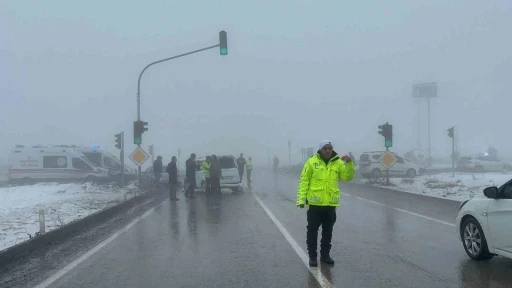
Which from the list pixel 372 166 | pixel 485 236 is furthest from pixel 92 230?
pixel 372 166

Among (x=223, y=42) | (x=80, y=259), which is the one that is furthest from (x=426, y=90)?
Result: (x=80, y=259)

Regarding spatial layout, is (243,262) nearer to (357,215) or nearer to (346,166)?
(346,166)

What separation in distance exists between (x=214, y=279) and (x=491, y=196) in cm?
384

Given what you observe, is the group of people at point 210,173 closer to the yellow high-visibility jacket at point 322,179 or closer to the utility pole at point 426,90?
the yellow high-visibility jacket at point 322,179

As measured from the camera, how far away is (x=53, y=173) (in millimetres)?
31500

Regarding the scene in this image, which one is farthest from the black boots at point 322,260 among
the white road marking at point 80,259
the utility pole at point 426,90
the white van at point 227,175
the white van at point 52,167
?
the utility pole at point 426,90

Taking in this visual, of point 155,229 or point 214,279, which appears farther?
point 155,229

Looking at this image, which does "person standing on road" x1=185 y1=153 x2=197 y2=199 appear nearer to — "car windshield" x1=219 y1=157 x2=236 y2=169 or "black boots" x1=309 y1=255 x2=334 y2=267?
"car windshield" x1=219 y1=157 x2=236 y2=169

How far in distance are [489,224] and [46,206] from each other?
1384cm

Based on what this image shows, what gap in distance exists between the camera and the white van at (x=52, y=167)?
Result: 103 ft

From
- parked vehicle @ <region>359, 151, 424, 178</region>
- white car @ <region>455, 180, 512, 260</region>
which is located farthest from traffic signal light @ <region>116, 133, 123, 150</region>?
white car @ <region>455, 180, 512, 260</region>

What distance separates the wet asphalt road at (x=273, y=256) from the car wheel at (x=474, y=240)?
0.12 m

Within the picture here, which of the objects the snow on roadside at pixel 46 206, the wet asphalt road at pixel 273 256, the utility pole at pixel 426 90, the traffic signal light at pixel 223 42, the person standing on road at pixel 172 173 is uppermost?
the utility pole at pixel 426 90

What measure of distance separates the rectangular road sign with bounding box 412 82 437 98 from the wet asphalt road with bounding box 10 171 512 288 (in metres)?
61.5
